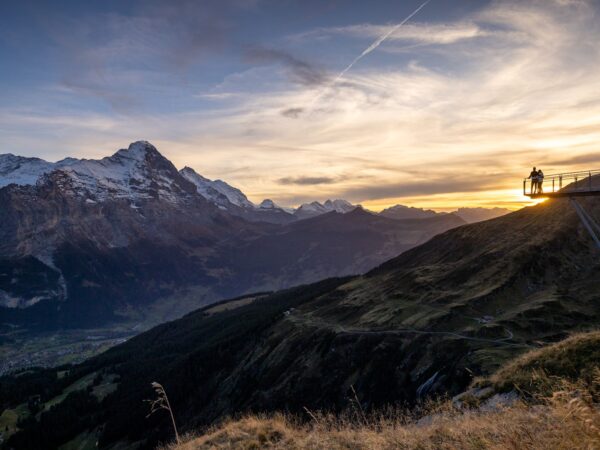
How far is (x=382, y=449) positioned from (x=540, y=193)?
3402 centimetres

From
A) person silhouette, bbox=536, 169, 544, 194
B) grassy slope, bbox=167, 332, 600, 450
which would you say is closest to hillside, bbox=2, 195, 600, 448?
person silhouette, bbox=536, 169, 544, 194

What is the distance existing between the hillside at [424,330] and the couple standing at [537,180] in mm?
14826

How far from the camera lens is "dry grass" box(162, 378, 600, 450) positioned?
30.2ft

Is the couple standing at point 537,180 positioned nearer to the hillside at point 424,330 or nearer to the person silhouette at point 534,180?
the person silhouette at point 534,180

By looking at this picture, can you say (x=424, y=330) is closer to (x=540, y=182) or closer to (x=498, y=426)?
A: (x=540, y=182)

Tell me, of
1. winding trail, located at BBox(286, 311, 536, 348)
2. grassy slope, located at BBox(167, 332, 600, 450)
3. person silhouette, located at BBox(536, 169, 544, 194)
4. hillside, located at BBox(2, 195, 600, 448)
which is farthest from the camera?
hillside, located at BBox(2, 195, 600, 448)

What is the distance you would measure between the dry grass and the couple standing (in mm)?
27956

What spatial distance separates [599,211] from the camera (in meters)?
119

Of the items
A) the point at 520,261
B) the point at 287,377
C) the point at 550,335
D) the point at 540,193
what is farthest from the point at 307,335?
the point at 540,193

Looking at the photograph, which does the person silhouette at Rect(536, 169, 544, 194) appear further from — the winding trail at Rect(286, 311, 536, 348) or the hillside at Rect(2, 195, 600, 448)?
the winding trail at Rect(286, 311, 536, 348)

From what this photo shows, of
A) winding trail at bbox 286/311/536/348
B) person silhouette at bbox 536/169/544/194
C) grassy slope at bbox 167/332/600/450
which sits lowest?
winding trail at bbox 286/311/536/348

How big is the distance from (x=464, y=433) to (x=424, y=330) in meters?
84.6

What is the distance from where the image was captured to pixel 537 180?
40688 millimetres

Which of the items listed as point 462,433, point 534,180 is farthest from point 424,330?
point 462,433
